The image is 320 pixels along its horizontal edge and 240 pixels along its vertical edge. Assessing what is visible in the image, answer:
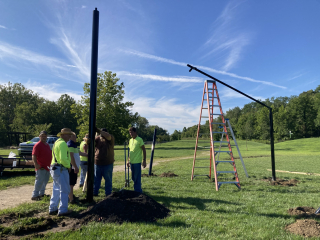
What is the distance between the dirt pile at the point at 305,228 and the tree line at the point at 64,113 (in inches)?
1014

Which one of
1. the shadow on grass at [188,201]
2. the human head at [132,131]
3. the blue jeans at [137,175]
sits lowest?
the shadow on grass at [188,201]

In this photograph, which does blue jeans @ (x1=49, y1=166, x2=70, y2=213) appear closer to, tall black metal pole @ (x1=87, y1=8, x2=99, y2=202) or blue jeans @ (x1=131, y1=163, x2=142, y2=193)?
tall black metal pole @ (x1=87, y1=8, x2=99, y2=202)

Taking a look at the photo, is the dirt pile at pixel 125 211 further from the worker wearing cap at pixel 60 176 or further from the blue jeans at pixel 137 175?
the blue jeans at pixel 137 175

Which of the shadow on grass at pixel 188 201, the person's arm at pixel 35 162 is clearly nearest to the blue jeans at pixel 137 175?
the shadow on grass at pixel 188 201

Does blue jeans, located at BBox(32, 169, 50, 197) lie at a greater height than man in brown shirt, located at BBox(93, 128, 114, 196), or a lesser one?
lesser

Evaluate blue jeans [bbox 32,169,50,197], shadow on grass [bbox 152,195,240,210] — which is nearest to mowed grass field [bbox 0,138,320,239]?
shadow on grass [bbox 152,195,240,210]

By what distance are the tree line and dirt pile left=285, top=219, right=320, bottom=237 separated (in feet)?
84.5

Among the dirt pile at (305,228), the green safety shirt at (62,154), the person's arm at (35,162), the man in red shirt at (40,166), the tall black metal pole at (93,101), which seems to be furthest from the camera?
the man in red shirt at (40,166)

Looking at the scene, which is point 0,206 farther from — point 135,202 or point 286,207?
point 286,207

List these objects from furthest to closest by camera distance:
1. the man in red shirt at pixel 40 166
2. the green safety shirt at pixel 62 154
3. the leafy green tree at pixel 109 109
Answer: the leafy green tree at pixel 109 109, the man in red shirt at pixel 40 166, the green safety shirt at pixel 62 154

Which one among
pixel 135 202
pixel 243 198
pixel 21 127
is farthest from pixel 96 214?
pixel 21 127

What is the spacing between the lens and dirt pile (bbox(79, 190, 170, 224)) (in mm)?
4359

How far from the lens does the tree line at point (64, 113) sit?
3052 cm

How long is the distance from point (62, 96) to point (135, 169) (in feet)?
231
